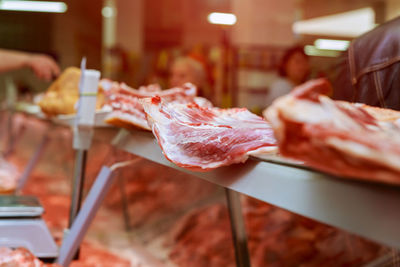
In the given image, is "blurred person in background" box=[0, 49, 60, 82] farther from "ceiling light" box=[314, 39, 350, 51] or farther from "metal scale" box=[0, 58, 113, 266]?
"ceiling light" box=[314, 39, 350, 51]

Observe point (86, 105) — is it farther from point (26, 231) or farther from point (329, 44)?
point (329, 44)

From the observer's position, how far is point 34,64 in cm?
249

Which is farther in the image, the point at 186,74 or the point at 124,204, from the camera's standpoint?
the point at 186,74

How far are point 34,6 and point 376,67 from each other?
31.2 ft

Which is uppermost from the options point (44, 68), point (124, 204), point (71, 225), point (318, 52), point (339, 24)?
point (339, 24)

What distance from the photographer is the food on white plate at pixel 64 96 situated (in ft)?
6.49

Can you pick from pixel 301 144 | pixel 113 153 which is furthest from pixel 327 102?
pixel 113 153

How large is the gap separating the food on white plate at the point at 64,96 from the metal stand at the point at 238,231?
889 mm

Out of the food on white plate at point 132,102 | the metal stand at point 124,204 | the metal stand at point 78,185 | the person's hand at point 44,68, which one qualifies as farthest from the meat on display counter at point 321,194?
the person's hand at point 44,68

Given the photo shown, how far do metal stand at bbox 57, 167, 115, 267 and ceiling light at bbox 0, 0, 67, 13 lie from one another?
9.01m

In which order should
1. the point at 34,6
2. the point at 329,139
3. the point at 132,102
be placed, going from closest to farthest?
the point at 329,139, the point at 132,102, the point at 34,6

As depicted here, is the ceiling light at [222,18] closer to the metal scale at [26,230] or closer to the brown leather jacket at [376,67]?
the brown leather jacket at [376,67]

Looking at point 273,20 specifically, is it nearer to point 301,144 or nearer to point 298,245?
point 298,245

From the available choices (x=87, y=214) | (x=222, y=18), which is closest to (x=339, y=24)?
(x=222, y=18)
